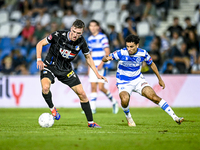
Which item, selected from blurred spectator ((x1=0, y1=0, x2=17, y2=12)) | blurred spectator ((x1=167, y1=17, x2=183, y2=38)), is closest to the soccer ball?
blurred spectator ((x1=167, y1=17, x2=183, y2=38))

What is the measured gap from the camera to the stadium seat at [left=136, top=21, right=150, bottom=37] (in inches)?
688

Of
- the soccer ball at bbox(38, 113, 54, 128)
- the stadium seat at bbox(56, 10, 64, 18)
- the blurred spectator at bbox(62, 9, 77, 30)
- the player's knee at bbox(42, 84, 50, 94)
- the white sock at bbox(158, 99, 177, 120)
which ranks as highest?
the stadium seat at bbox(56, 10, 64, 18)

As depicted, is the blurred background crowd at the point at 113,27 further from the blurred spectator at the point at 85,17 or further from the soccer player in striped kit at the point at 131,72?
the soccer player in striped kit at the point at 131,72

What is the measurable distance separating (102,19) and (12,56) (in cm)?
539

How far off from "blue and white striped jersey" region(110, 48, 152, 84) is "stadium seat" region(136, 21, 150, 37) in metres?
9.84

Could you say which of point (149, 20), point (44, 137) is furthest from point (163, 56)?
point (44, 137)

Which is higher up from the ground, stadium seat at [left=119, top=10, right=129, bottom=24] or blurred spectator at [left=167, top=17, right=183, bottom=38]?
stadium seat at [left=119, top=10, right=129, bottom=24]

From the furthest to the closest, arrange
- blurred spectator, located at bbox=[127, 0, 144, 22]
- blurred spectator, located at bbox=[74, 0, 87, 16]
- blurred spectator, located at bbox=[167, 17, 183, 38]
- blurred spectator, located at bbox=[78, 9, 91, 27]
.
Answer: blurred spectator, located at bbox=[74, 0, 87, 16]
blurred spectator, located at bbox=[78, 9, 91, 27]
blurred spectator, located at bbox=[127, 0, 144, 22]
blurred spectator, located at bbox=[167, 17, 183, 38]

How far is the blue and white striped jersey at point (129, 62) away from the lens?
7.58m

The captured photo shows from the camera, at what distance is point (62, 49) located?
23.5 feet

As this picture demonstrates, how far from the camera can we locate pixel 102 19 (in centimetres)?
1906

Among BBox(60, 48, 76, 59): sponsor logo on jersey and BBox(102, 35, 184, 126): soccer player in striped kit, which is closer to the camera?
BBox(60, 48, 76, 59): sponsor logo on jersey

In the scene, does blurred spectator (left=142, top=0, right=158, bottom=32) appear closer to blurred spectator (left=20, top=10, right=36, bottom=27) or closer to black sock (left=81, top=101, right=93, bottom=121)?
blurred spectator (left=20, top=10, right=36, bottom=27)

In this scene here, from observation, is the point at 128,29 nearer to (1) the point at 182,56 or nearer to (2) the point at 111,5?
(1) the point at 182,56
